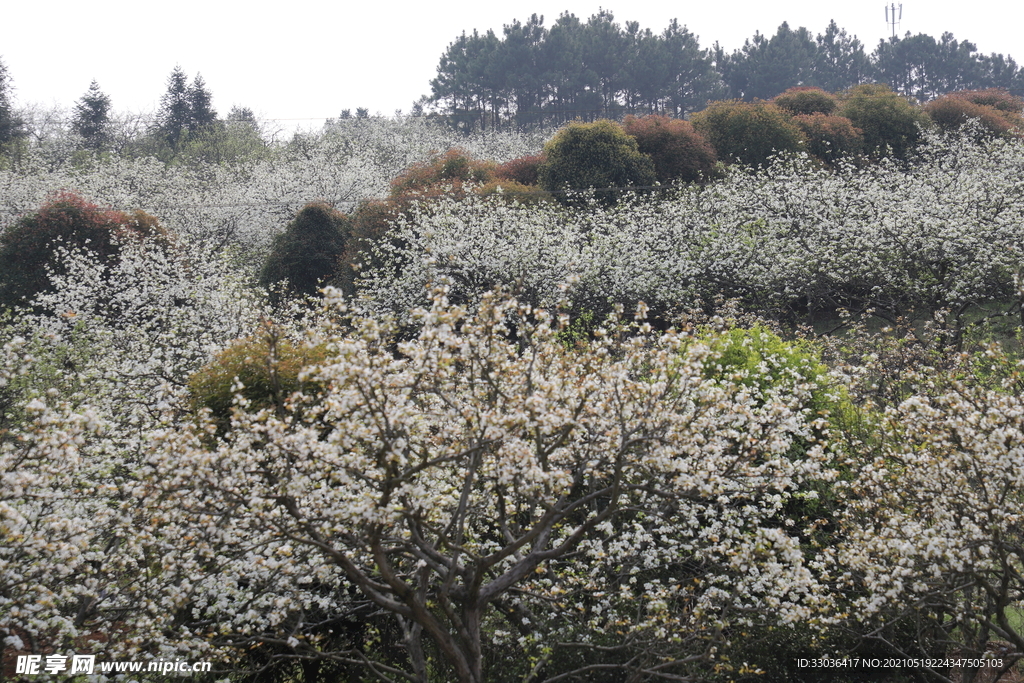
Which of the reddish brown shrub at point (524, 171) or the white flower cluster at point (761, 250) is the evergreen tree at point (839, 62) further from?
the white flower cluster at point (761, 250)

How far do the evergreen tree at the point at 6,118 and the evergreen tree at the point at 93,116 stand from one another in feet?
14.5

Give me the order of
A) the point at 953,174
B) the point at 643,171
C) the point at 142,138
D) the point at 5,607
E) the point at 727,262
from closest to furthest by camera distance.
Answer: the point at 5,607 < the point at 727,262 < the point at 953,174 < the point at 643,171 < the point at 142,138

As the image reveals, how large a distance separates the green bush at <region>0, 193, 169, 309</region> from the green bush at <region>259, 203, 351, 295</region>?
3428 millimetres

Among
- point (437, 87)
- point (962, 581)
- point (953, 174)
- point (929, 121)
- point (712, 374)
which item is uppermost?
point (437, 87)

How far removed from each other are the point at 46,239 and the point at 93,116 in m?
28.3

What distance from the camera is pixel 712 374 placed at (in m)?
10.8

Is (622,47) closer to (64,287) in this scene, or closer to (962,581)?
(64,287)

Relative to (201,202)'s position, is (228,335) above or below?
below

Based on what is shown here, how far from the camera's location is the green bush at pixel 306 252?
77.8 feet

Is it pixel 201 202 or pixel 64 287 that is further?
pixel 201 202

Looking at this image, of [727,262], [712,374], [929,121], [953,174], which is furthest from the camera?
[929,121]

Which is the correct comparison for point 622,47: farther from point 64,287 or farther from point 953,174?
point 64,287

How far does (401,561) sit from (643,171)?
2207cm

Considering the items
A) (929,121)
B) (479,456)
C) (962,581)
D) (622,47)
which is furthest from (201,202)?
(622,47)
